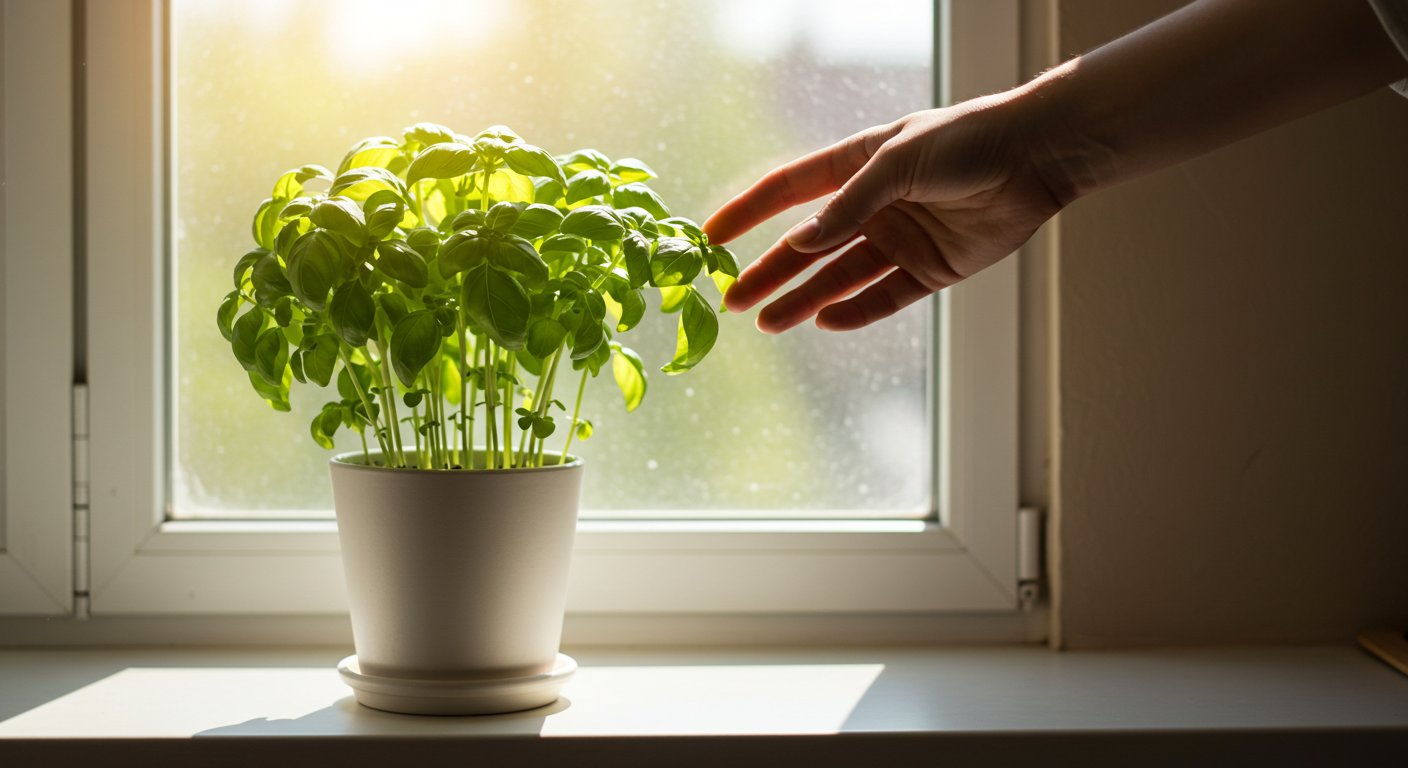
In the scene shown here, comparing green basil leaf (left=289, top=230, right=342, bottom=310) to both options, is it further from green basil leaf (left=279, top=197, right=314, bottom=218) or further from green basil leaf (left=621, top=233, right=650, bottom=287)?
green basil leaf (left=621, top=233, right=650, bottom=287)

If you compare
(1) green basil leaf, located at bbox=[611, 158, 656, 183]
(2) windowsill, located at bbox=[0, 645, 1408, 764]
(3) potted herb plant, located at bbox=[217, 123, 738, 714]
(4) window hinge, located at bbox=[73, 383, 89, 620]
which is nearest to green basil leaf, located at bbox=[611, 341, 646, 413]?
(3) potted herb plant, located at bbox=[217, 123, 738, 714]

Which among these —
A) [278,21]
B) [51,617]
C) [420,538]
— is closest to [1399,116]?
[420,538]

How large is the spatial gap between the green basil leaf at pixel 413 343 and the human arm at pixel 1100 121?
0.81 ft

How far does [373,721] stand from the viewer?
927 millimetres

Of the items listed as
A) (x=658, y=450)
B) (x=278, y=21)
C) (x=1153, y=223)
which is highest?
(x=278, y=21)

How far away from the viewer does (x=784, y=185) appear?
100 centimetres

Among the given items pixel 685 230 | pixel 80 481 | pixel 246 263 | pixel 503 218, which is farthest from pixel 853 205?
pixel 80 481

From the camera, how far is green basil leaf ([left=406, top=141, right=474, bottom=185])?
0.87m

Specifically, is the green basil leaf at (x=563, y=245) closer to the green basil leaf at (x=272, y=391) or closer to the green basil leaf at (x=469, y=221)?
the green basil leaf at (x=469, y=221)

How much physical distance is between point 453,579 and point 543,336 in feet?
0.65

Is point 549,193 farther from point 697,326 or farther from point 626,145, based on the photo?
point 626,145

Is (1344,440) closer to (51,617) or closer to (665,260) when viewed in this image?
(665,260)

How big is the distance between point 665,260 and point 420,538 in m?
0.28

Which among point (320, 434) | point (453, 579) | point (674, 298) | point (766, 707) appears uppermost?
point (674, 298)
